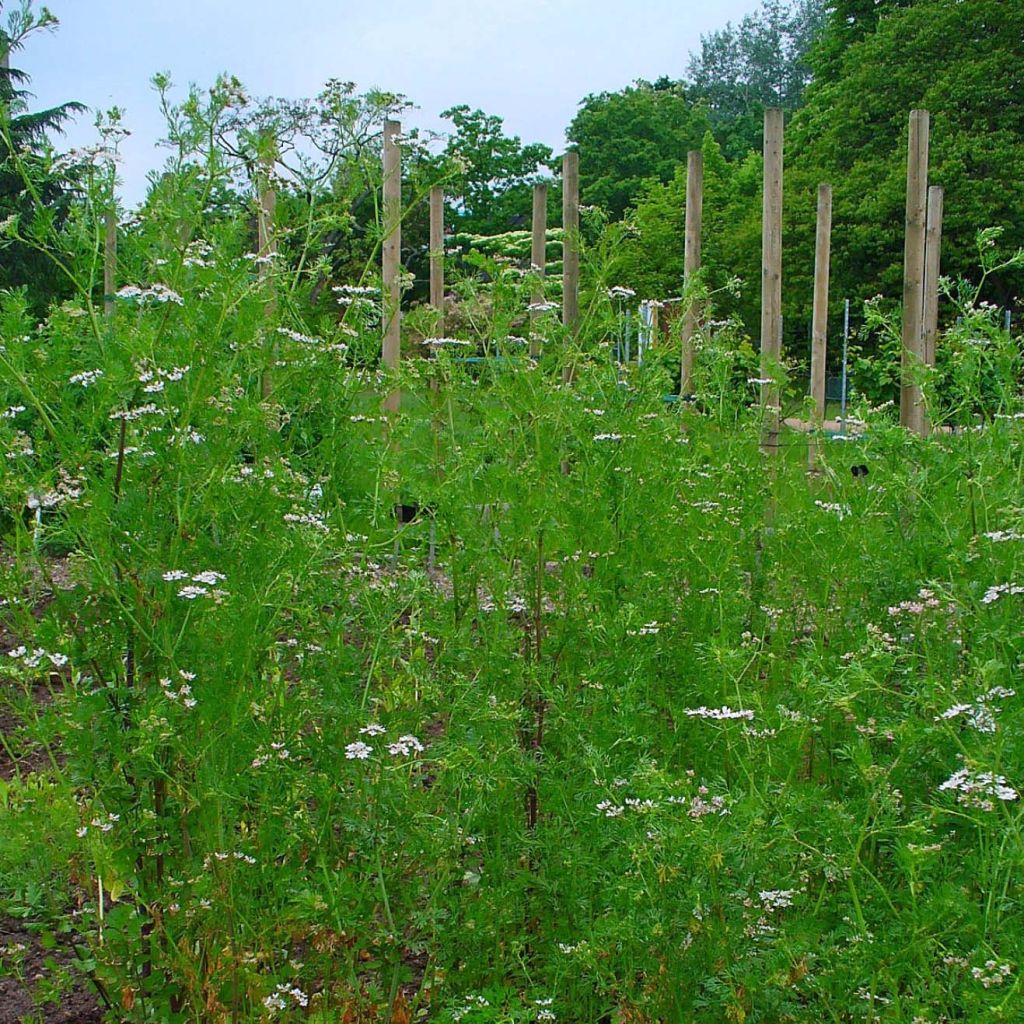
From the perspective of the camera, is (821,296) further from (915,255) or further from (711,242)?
(711,242)

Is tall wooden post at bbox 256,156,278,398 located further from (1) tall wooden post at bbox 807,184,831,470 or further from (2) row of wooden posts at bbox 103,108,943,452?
(1) tall wooden post at bbox 807,184,831,470

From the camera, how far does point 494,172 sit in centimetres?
3566

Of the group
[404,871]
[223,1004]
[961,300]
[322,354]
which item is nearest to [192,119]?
[322,354]

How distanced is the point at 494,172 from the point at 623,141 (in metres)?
11.2

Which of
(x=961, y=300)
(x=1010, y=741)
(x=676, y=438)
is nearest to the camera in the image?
(x=1010, y=741)

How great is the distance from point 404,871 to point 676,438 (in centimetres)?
259

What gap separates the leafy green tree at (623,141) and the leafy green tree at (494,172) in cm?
690

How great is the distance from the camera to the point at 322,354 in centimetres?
349

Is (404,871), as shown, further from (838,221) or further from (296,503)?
(838,221)

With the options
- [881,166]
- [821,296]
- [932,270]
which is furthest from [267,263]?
[881,166]

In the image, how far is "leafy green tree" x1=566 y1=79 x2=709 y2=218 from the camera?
4431 cm

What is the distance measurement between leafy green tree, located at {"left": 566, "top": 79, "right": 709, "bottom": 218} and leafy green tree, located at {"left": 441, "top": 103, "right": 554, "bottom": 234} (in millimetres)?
6897

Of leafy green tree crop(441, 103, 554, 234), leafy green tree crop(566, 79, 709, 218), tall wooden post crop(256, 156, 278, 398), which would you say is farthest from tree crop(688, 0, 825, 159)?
tall wooden post crop(256, 156, 278, 398)

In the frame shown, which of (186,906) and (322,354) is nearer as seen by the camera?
(186,906)
